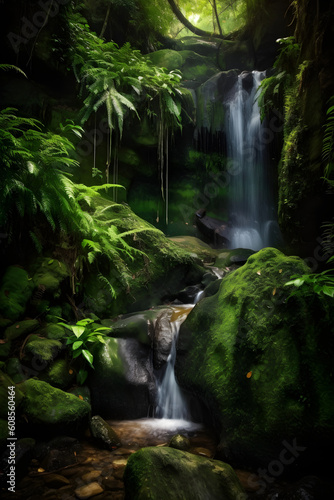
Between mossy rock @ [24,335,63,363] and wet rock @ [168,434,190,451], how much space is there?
5.27 ft

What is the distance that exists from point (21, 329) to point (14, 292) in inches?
19.3

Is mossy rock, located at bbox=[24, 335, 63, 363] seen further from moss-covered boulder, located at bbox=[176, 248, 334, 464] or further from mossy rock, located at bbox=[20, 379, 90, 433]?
moss-covered boulder, located at bbox=[176, 248, 334, 464]

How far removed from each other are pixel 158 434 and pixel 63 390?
1188 mm

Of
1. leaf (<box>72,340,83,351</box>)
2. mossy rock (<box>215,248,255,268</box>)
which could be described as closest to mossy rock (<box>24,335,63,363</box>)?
leaf (<box>72,340,83,351</box>)

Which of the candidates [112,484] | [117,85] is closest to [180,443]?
[112,484]

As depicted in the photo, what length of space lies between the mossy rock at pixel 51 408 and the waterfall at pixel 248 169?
25.9 ft

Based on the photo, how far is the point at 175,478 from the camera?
200cm

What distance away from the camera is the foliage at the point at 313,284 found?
105 inches

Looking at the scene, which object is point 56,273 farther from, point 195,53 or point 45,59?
point 195,53

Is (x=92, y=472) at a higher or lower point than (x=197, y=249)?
lower

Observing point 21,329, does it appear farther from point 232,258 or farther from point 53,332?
point 232,258

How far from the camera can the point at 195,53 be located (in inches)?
500

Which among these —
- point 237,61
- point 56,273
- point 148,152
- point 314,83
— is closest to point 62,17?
point 148,152

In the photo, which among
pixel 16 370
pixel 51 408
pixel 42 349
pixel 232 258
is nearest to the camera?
pixel 51 408
